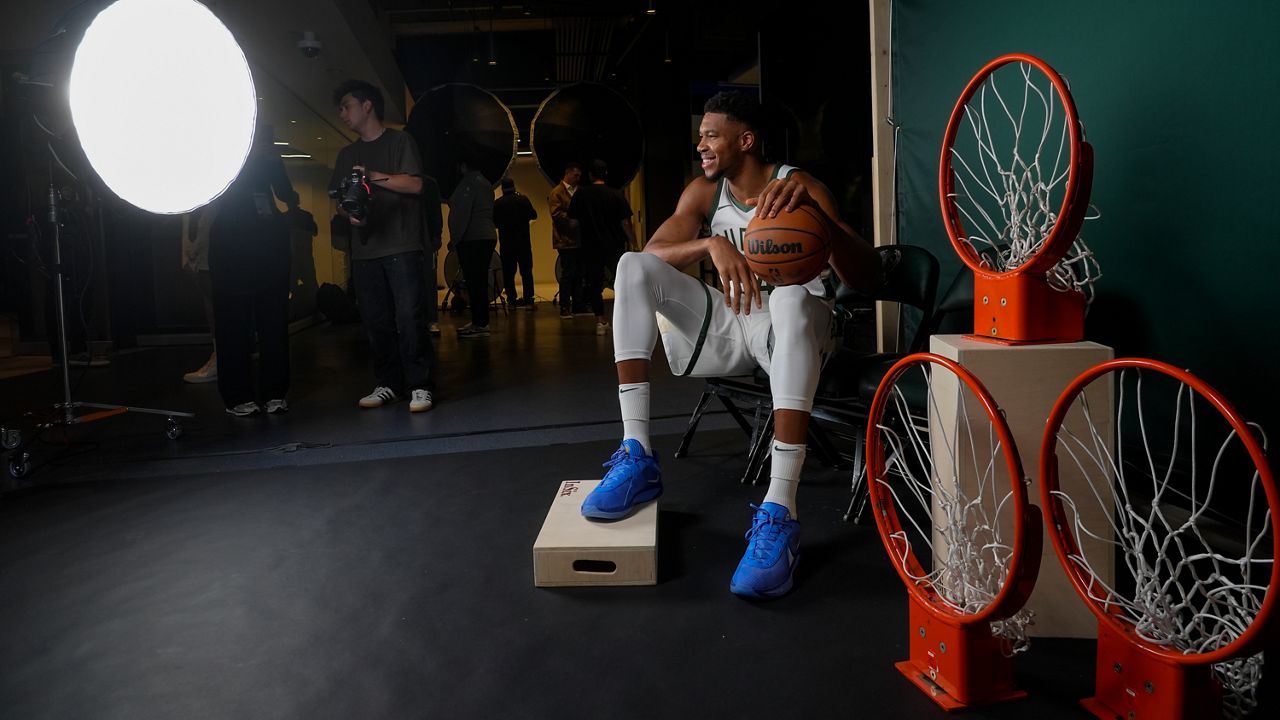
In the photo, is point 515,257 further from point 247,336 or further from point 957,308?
point 957,308

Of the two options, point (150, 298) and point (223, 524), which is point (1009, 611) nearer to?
point (223, 524)

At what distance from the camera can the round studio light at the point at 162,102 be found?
8.73ft

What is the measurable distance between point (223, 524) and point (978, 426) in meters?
2.10

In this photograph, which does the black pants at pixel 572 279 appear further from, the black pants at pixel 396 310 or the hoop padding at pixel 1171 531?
the hoop padding at pixel 1171 531

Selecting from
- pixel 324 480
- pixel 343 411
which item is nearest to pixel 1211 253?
pixel 324 480

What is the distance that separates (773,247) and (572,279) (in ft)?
25.1

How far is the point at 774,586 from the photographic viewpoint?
1.73 meters

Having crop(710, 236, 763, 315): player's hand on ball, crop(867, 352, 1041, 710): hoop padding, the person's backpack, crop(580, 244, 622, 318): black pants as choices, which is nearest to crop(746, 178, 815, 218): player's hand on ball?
crop(710, 236, 763, 315): player's hand on ball

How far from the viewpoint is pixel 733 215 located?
2.33 m

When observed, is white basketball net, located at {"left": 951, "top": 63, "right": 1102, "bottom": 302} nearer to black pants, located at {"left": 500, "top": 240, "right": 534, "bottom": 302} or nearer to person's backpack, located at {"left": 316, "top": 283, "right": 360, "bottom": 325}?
black pants, located at {"left": 500, "top": 240, "right": 534, "bottom": 302}

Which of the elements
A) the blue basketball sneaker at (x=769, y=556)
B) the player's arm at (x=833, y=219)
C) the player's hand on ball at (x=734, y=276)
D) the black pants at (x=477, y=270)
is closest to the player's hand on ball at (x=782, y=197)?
the player's arm at (x=833, y=219)

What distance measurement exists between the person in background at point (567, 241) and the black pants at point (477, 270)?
0.91 metres

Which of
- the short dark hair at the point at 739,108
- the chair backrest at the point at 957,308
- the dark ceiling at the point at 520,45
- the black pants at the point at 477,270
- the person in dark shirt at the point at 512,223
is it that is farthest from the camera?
the dark ceiling at the point at 520,45

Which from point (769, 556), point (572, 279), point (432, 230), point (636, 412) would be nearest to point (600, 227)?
point (432, 230)
